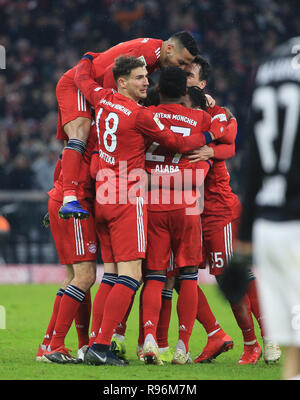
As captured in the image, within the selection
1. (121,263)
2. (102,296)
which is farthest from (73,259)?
(121,263)

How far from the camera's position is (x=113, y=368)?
5203 mm

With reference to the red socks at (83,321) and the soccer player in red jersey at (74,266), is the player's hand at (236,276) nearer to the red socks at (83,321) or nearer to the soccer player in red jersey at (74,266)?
the soccer player in red jersey at (74,266)

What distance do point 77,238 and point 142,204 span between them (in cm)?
63

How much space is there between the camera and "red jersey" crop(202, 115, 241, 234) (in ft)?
19.7

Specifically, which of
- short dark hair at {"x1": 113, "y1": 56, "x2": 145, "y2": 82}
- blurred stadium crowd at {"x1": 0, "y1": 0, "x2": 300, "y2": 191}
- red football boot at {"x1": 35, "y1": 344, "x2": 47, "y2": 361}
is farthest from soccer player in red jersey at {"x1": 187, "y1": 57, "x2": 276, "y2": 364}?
blurred stadium crowd at {"x1": 0, "y1": 0, "x2": 300, "y2": 191}

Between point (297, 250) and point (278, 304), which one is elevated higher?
point (297, 250)

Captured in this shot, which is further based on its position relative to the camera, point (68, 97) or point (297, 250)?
point (68, 97)

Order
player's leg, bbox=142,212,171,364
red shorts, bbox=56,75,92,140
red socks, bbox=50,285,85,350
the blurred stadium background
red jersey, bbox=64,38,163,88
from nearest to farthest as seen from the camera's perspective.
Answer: player's leg, bbox=142,212,171,364 → red socks, bbox=50,285,85,350 → red shorts, bbox=56,75,92,140 → red jersey, bbox=64,38,163,88 → the blurred stadium background

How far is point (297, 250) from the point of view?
10.6 feet

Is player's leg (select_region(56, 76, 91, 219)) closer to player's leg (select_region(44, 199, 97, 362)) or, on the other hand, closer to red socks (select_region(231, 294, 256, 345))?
player's leg (select_region(44, 199, 97, 362))

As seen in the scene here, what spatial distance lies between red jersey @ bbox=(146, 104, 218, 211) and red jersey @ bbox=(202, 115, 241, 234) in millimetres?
286
